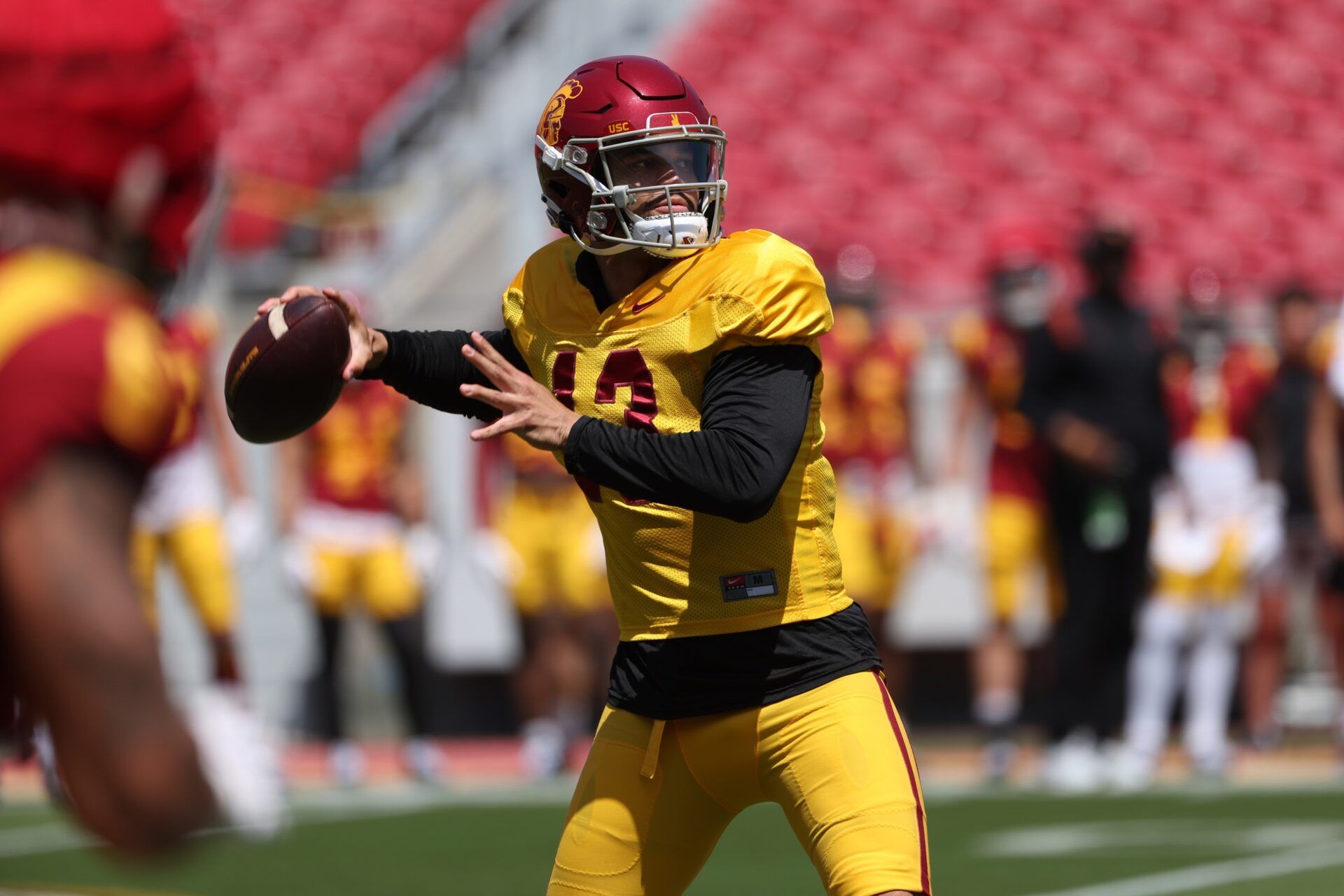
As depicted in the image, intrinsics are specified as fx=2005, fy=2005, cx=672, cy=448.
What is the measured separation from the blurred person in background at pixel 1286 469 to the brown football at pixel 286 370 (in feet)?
17.2

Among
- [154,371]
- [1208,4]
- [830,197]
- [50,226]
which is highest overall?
[1208,4]

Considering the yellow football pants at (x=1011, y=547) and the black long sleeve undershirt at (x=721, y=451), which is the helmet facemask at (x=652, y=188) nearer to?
the black long sleeve undershirt at (x=721, y=451)

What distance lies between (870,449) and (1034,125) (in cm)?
466

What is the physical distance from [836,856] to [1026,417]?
453cm

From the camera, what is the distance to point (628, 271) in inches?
117

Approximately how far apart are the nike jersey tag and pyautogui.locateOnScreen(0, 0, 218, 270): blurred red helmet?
1413 mm

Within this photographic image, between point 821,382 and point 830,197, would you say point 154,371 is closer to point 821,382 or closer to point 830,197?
point 821,382

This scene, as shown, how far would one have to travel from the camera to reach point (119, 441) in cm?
146

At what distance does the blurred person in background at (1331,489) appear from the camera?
23.0ft

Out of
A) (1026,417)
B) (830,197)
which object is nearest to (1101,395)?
(1026,417)

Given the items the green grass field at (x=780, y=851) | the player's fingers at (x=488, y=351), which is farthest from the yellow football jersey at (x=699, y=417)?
the green grass field at (x=780, y=851)

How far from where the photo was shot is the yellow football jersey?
2.80 meters

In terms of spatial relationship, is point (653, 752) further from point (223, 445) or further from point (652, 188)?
point (223, 445)

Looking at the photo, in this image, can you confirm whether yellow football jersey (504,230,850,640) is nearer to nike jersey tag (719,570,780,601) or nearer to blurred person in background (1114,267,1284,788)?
nike jersey tag (719,570,780,601)
